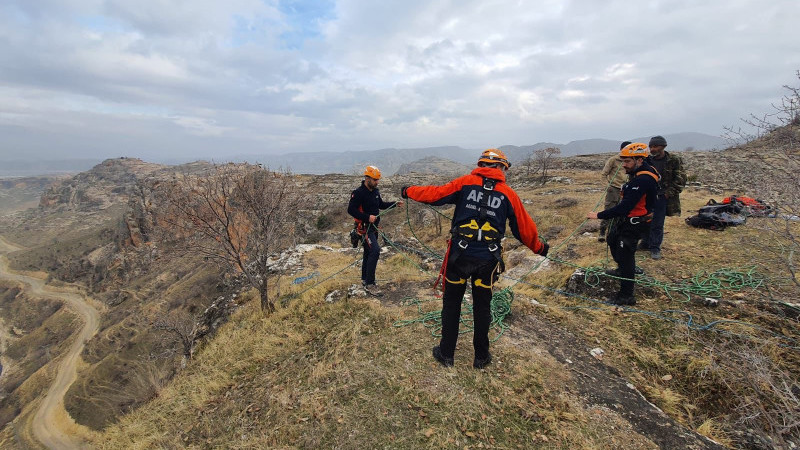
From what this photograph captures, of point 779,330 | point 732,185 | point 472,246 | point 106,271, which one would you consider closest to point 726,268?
point 779,330

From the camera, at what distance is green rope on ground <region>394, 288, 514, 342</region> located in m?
5.69

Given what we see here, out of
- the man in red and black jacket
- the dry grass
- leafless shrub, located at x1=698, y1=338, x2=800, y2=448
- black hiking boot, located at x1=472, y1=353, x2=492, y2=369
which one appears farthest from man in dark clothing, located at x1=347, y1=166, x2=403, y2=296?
leafless shrub, located at x1=698, y1=338, x2=800, y2=448

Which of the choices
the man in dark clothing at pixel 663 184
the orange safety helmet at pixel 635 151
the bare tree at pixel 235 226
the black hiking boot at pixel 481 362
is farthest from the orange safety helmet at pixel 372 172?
the man in dark clothing at pixel 663 184

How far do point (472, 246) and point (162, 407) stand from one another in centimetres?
649

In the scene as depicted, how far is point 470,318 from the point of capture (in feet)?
20.2

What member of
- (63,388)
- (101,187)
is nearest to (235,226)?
(63,388)

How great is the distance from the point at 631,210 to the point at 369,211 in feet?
16.4

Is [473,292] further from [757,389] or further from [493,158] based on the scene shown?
[757,389]

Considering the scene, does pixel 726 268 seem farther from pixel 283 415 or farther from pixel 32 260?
pixel 32 260

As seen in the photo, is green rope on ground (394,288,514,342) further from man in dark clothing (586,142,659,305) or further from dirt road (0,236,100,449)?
dirt road (0,236,100,449)

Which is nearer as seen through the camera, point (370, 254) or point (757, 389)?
point (757, 389)

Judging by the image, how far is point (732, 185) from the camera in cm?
2150

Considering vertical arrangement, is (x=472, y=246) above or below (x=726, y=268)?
above

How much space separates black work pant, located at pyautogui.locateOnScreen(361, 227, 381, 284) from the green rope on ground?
1.73 m
